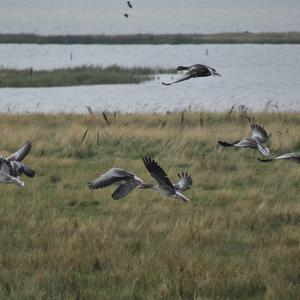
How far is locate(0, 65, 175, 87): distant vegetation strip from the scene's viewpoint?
48.1 metres

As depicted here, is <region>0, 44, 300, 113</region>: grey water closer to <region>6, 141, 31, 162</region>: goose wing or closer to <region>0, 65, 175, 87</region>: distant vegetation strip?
<region>0, 65, 175, 87</region>: distant vegetation strip

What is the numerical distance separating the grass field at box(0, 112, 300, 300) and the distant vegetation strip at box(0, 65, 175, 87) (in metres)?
31.0

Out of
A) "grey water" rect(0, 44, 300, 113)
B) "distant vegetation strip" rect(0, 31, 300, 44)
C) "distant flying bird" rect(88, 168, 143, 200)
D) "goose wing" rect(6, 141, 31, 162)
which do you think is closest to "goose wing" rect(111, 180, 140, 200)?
"distant flying bird" rect(88, 168, 143, 200)

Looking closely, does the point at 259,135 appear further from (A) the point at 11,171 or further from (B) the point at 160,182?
(A) the point at 11,171

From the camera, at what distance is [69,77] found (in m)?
48.9

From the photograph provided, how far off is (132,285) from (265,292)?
1.22 m

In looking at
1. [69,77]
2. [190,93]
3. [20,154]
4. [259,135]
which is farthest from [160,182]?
[69,77]

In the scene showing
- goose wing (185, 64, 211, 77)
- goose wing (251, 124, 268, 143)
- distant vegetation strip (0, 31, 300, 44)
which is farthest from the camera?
distant vegetation strip (0, 31, 300, 44)

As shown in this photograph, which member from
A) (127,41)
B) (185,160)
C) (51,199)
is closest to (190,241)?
(51,199)

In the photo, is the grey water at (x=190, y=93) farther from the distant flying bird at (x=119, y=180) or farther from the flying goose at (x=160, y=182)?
the flying goose at (x=160, y=182)

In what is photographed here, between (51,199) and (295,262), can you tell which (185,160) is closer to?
(51,199)

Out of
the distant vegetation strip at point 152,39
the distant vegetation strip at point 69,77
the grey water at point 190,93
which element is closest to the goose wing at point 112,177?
the grey water at point 190,93

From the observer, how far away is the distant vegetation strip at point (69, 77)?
1892 inches

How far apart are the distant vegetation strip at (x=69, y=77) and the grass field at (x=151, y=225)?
3098 cm
